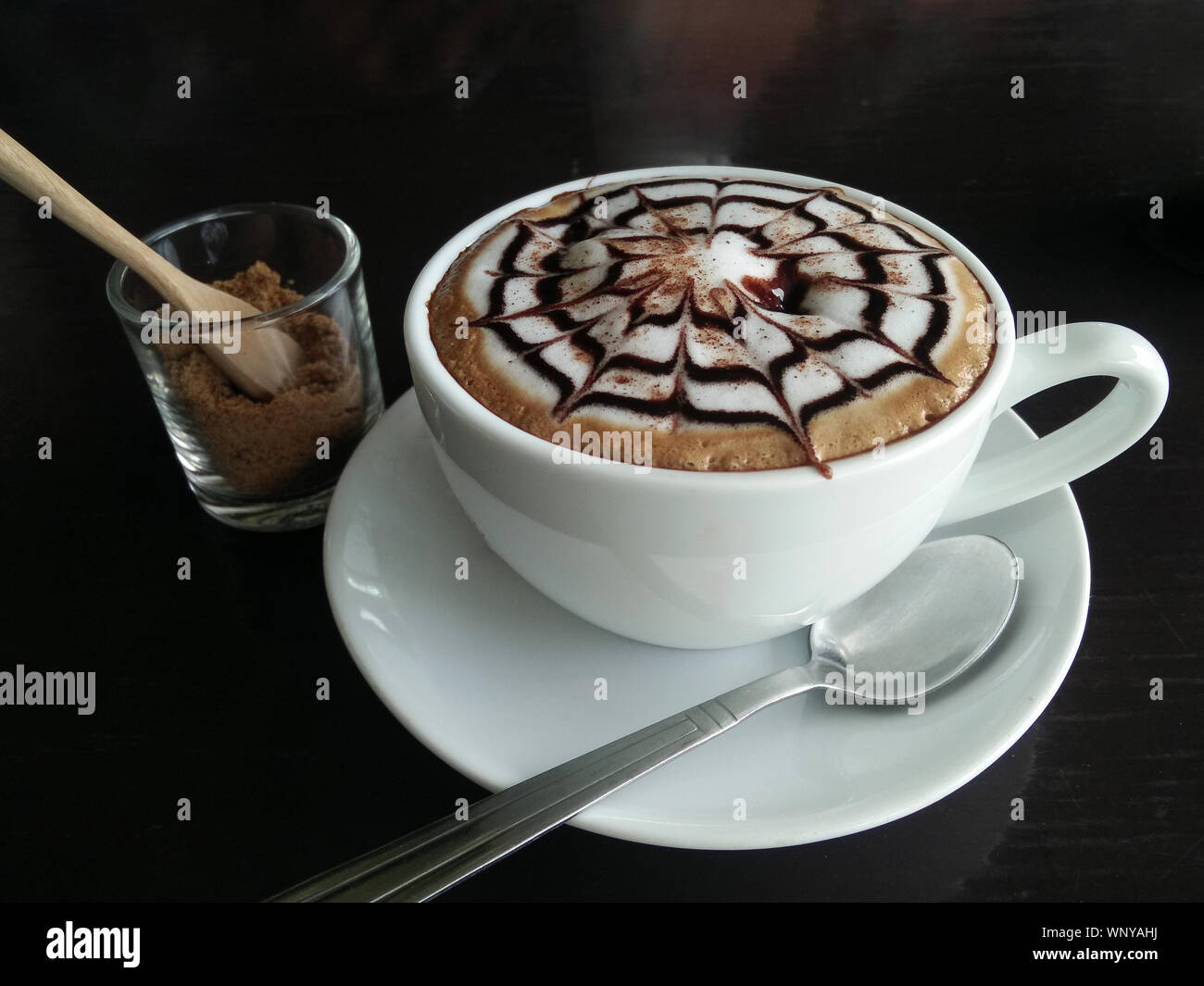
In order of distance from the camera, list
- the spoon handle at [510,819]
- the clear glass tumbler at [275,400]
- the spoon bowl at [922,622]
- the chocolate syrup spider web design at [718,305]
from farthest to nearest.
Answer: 1. the clear glass tumbler at [275,400]
2. the spoon bowl at [922,622]
3. the chocolate syrup spider web design at [718,305]
4. the spoon handle at [510,819]

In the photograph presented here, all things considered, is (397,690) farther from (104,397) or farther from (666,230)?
(104,397)

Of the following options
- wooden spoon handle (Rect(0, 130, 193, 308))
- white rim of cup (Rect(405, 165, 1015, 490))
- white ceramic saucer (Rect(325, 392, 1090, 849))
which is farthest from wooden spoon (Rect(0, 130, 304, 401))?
white rim of cup (Rect(405, 165, 1015, 490))

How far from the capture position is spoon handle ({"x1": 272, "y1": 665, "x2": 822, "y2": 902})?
773 millimetres

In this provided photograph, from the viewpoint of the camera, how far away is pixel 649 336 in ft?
3.04

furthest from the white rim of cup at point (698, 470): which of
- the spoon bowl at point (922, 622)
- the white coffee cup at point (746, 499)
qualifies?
the spoon bowl at point (922, 622)

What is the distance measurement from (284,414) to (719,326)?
2.06ft

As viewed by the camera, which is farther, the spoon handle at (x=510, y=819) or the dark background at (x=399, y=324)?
the dark background at (x=399, y=324)

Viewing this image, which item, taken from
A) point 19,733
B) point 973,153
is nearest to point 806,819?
point 19,733

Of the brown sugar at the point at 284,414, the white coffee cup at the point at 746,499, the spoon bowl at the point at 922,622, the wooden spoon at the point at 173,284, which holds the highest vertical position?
the wooden spoon at the point at 173,284

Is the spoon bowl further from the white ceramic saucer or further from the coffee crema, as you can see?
the coffee crema

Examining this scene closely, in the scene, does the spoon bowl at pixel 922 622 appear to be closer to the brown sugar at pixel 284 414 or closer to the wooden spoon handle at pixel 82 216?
the brown sugar at pixel 284 414

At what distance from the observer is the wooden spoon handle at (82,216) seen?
1066 mm

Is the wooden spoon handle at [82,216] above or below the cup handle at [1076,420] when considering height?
above

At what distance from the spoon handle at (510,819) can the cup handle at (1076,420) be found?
1.24 ft
